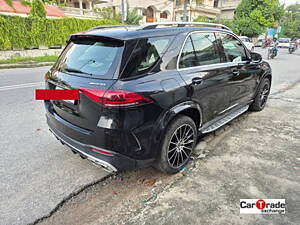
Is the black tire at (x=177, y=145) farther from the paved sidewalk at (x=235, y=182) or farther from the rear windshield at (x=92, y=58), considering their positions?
the rear windshield at (x=92, y=58)

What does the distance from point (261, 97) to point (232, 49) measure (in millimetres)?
1720

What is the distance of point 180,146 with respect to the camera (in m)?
2.63

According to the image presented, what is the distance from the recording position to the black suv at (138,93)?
1964 millimetres

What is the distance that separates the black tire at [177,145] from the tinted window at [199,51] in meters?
0.70

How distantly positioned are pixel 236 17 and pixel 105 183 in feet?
133

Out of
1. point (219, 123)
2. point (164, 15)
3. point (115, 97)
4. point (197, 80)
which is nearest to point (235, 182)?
point (219, 123)

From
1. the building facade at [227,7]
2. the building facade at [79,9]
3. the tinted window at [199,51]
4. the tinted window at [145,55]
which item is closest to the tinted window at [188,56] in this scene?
the tinted window at [199,51]

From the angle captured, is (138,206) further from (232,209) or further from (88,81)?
(88,81)

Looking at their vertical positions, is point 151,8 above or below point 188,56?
above

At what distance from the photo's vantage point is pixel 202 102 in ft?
9.08

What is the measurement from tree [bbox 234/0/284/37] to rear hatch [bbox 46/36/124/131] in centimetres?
3731

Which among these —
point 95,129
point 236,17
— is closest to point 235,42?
point 95,129

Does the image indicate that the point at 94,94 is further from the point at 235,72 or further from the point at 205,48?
the point at 235,72
